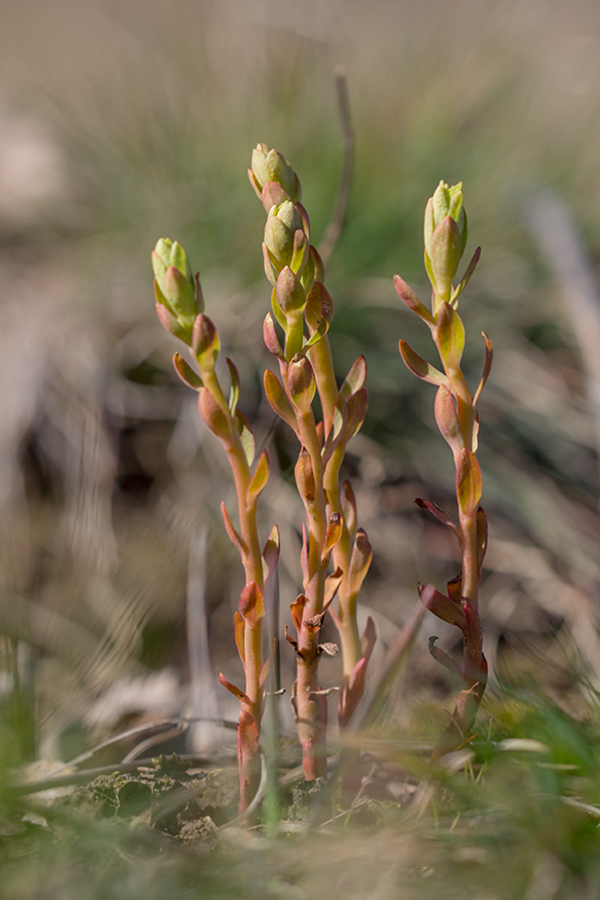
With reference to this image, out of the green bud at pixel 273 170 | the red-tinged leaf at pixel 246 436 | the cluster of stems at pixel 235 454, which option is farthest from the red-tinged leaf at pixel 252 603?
the green bud at pixel 273 170

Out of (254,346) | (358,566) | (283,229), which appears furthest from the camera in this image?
(254,346)

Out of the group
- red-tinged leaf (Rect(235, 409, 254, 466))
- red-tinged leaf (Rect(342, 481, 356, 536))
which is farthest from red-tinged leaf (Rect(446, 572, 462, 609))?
red-tinged leaf (Rect(235, 409, 254, 466))

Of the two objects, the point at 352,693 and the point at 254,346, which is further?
the point at 254,346

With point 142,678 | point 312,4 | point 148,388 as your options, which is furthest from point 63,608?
point 312,4

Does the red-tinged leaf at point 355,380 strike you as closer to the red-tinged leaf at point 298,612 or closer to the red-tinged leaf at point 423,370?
the red-tinged leaf at point 423,370

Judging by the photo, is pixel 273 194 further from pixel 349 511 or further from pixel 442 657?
pixel 442 657

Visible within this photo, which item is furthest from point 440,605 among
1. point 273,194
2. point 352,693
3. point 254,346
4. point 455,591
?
point 254,346

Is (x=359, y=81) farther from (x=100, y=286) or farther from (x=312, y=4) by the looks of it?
(x=100, y=286)
